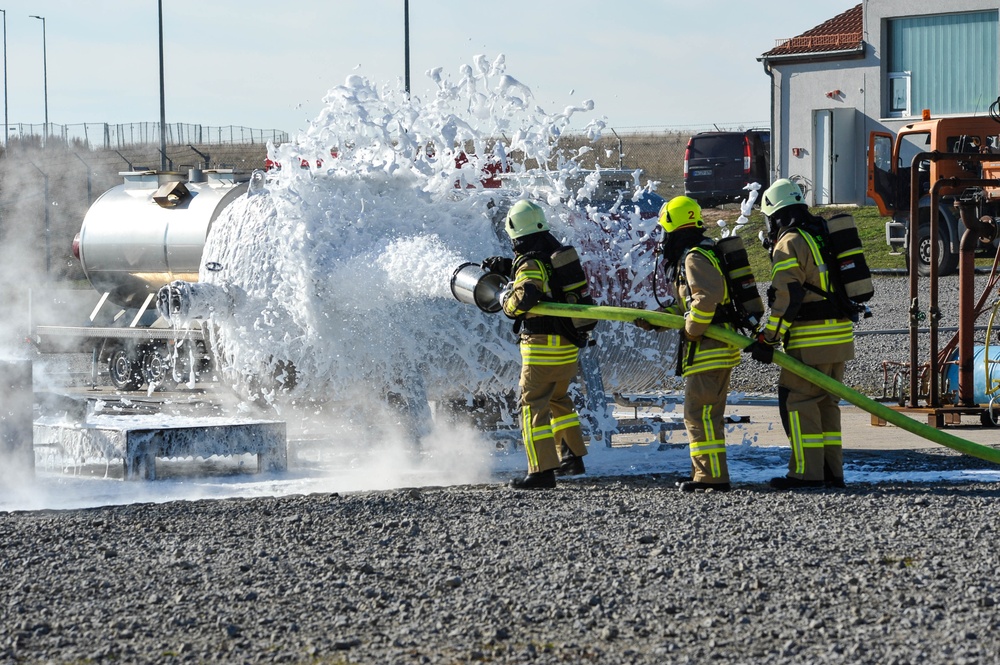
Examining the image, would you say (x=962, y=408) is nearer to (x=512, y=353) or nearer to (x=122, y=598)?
(x=512, y=353)

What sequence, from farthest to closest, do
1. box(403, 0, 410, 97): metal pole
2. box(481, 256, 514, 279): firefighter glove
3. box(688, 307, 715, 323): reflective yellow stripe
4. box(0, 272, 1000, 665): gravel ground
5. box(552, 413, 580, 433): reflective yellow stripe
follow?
1. box(403, 0, 410, 97): metal pole
2. box(552, 413, 580, 433): reflective yellow stripe
3. box(481, 256, 514, 279): firefighter glove
4. box(688, 307, 715, 323): reflective yellow stripe
5. box(0, 272, 1000, 665): gravel ground

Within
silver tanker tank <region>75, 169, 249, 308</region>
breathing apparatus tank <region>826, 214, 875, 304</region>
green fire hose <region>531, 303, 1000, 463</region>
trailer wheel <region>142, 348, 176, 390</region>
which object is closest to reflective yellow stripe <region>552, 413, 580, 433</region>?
green fire hose <region>531, 303, 1000, 463</region>

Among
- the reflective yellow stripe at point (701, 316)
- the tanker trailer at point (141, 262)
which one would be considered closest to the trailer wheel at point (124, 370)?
the tanker trailer at point (141, 262)

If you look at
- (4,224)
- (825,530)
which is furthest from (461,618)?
(4,224)

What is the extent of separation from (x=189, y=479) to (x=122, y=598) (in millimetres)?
4027

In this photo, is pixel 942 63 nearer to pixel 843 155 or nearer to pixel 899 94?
pixel 899 94

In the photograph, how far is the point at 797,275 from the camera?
8.34 metres

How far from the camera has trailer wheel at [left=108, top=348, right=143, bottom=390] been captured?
54.4 feet

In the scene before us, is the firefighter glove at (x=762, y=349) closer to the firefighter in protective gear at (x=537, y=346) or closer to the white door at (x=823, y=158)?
the firefighter in protective gear at (x=537, y=346)

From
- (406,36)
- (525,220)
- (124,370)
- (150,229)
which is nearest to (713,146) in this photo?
(406,36)

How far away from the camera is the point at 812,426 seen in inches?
335

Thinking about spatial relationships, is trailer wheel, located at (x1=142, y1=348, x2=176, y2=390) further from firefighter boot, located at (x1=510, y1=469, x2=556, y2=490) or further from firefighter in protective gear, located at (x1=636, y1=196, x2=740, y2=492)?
firefighter in protective gear, located at (x1=636, y1=196, x2=740, y2=492)

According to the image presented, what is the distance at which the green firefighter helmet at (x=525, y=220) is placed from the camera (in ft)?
29.0

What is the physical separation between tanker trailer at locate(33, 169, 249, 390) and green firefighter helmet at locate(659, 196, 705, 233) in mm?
7332
